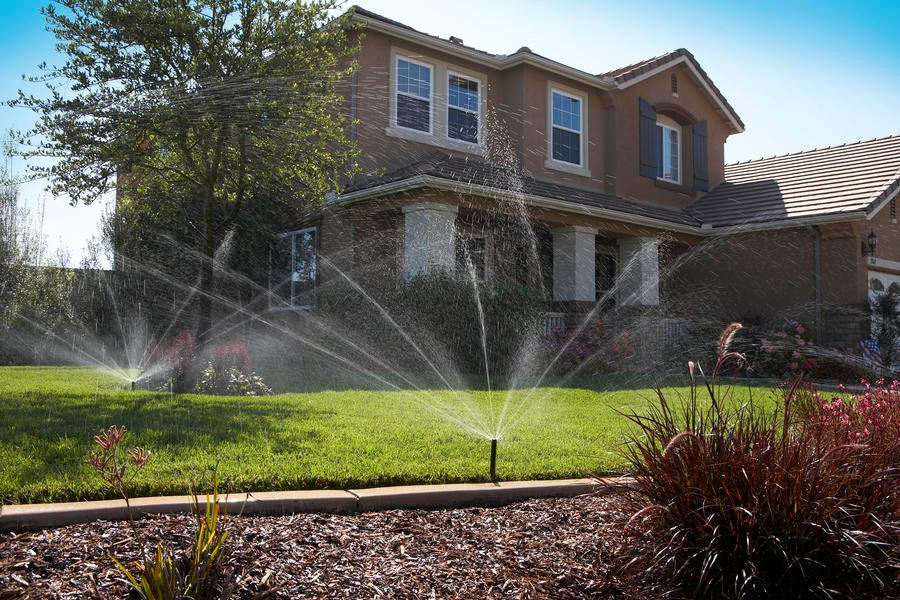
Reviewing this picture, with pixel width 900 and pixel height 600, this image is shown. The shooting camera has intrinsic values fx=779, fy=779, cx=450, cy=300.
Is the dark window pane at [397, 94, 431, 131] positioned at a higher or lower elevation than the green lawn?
higher

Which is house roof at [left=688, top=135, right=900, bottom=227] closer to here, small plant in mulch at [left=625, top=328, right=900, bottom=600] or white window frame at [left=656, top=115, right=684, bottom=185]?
white window frame at [left=656, top=115, right=684, bottom=185]

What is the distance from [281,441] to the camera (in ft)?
17.5

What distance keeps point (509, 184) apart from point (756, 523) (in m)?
11.5

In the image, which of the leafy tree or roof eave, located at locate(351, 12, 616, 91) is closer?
the leafy tree

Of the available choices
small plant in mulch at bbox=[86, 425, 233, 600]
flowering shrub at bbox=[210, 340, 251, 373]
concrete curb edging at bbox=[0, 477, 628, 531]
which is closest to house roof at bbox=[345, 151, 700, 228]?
flowering shrub at bbox=[210, 340, 251, 373]

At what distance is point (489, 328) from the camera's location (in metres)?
12.5

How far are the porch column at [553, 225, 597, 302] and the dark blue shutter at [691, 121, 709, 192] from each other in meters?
5.82

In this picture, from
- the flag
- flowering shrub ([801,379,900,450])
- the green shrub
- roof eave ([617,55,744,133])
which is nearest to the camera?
flowering shrub ([801,379,900,450])

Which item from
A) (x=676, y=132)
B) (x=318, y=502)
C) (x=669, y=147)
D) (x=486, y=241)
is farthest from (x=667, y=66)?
(x=318, y=502)

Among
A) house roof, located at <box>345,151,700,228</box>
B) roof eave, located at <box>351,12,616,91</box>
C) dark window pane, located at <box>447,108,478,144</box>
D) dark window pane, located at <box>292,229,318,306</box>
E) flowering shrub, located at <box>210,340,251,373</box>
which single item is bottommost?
flowering shrub, located at <box>210,340,251,373</box>

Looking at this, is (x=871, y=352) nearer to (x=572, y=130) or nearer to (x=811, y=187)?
(x=811, y=187)

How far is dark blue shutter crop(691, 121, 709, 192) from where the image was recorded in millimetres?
19625

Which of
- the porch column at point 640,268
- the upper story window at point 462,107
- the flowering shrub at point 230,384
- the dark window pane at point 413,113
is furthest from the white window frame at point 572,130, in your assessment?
the flowering shrub at point 230,384

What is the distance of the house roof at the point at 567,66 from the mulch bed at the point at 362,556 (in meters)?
9.99
